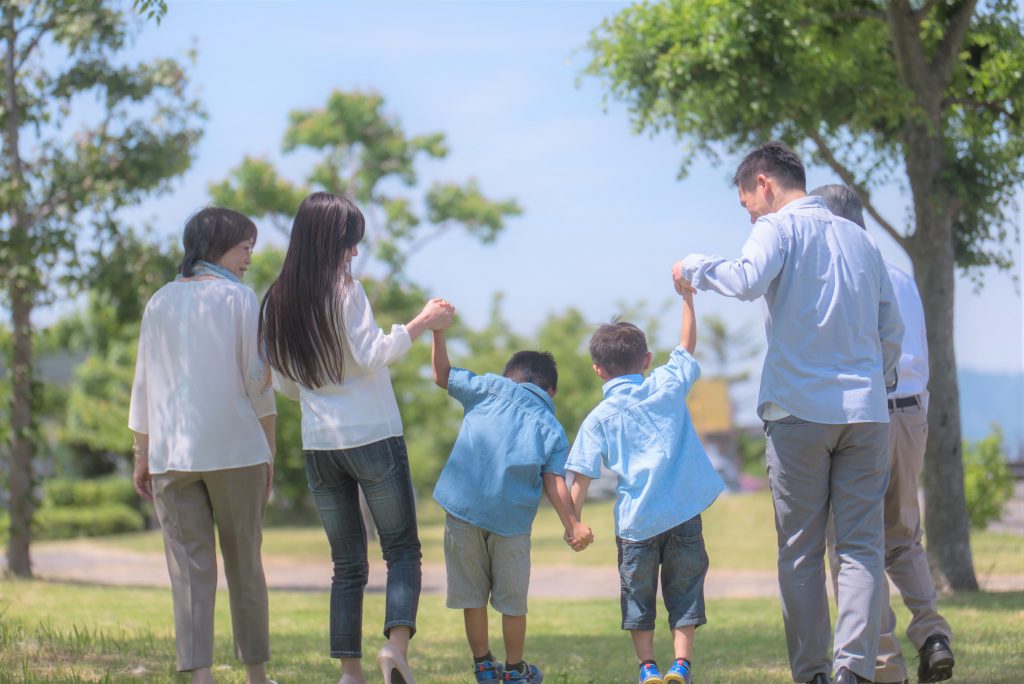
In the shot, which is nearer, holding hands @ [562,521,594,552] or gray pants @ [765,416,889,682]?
gray pants @ [765,416,889,682]

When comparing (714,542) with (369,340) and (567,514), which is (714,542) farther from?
(369,340)

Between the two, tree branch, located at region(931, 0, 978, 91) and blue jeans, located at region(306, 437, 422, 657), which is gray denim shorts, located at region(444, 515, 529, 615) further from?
tree branch, located at region(931, 0, 978, 91)

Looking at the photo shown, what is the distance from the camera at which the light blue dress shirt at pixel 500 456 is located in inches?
188

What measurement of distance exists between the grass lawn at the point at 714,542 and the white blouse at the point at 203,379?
9.82m

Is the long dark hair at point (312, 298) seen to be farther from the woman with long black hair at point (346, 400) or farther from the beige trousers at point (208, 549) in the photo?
the beige trousers at point (208, 549)

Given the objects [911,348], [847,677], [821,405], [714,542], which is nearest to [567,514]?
[821,405]

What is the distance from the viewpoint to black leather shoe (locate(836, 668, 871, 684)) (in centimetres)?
434

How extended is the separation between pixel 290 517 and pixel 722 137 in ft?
80.2

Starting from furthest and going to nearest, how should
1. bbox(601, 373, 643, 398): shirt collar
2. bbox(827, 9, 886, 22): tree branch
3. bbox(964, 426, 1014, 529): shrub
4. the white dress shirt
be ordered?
bbox(964, 426, 1014, 529): shrub
bbox(827, 9, 886, 22): tree branch
the white dress shirt
bbox(601, 373, 643, 398): shirt collar

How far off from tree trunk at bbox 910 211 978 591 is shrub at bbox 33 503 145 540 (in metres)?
Answer: 20.8

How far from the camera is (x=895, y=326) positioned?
4562 mm

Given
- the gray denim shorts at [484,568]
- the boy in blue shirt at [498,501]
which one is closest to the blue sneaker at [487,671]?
the boy in blue shirt at [498,501]

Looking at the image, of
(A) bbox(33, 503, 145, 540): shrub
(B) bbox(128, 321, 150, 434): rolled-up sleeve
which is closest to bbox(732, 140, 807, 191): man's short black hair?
(B) bbox(128, 321, 150, 434): rolled-up sleeve

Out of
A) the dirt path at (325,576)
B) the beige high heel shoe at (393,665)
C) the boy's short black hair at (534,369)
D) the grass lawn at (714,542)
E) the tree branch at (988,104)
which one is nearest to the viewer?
the beige high heel shoe at (393,665)
